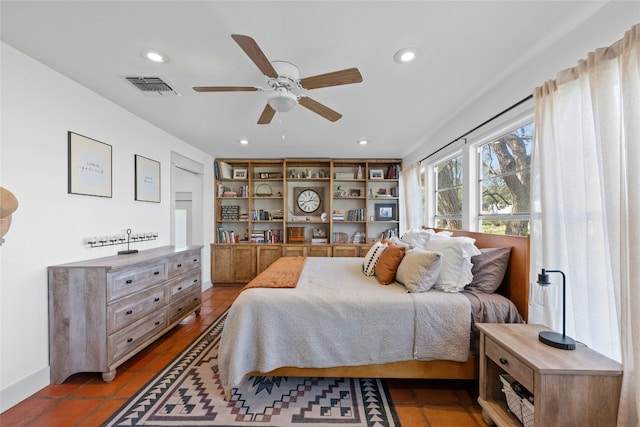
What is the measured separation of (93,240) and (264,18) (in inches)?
91.5

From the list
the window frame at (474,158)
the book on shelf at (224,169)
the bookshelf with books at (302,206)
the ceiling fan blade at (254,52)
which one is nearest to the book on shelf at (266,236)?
the bookshelf with books at (302,206)

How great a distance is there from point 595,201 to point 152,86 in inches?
124

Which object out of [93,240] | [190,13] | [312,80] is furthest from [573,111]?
[93,240]

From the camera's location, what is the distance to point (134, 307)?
2.12 metres

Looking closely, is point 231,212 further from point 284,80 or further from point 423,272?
point 423,272

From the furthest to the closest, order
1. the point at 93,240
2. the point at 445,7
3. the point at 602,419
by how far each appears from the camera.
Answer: the point at 93,240 → the point at 445,7 → the point at 602,419

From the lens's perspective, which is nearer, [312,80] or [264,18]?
[264,18]

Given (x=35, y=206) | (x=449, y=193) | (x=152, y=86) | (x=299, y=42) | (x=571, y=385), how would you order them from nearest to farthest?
(x=571, y=385)
(x=299, y=42)
(x=35, y=206)
(x=152, y=86)
(x=449, y=193)

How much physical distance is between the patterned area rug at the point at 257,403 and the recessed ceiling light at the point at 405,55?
238 cm

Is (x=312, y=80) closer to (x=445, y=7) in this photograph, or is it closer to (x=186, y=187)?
(x=445, y=7)

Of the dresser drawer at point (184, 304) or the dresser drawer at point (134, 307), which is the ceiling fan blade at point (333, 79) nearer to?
the dresser drawer at point (134, 307)

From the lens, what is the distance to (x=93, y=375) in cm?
199

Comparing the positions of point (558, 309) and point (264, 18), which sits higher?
point (264, 18)

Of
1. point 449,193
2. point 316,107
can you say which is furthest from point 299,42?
point 449,193
